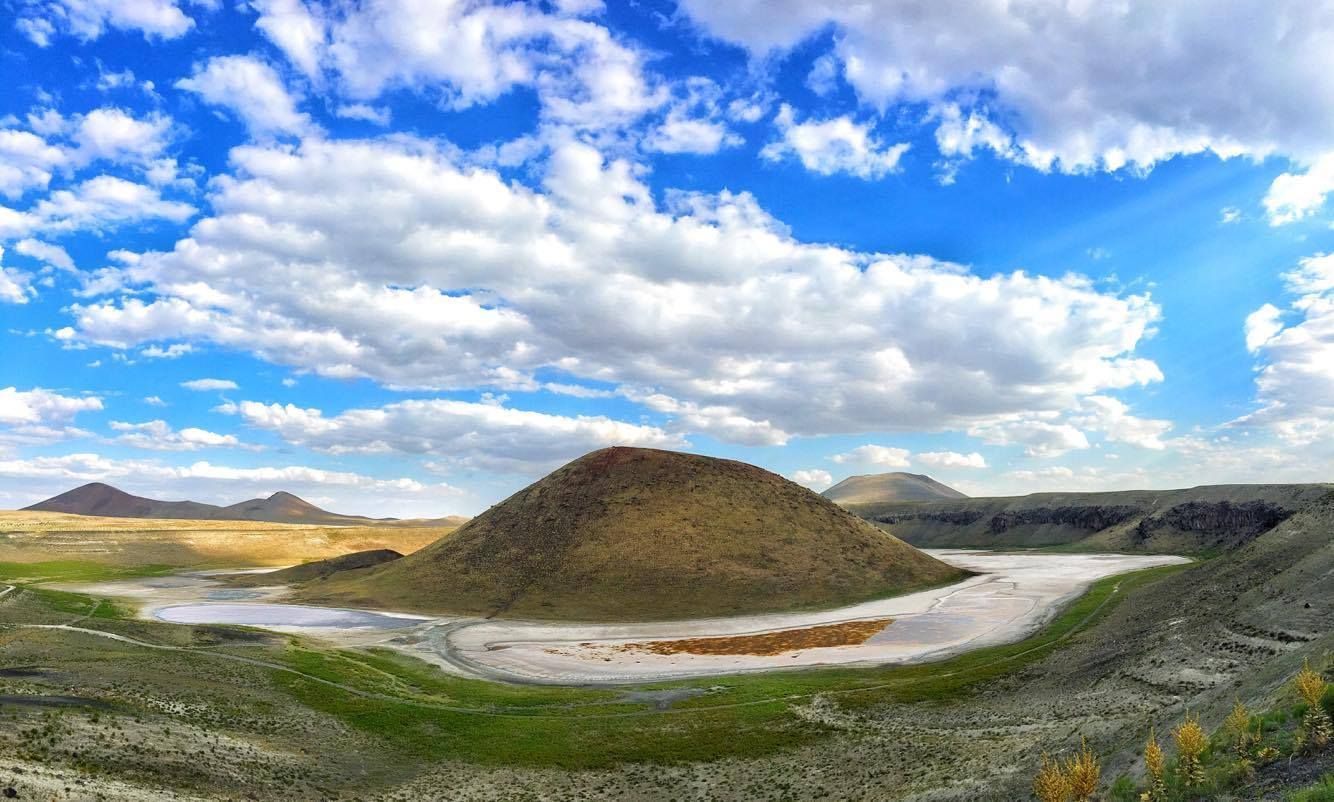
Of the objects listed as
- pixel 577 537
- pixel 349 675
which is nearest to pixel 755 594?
pixel 577 537

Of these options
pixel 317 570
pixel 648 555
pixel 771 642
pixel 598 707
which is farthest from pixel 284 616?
pixel 598 707

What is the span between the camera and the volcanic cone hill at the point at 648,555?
106 meters

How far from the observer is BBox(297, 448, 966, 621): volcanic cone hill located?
349 feet

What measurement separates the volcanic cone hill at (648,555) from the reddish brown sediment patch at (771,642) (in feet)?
61.8

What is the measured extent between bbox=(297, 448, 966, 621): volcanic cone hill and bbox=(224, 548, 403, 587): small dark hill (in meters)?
11.5

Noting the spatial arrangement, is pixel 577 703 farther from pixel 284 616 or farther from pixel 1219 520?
pixel 1219 520

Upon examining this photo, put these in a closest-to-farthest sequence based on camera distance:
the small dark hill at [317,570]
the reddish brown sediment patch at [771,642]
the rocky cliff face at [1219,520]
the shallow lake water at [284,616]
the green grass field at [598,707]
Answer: the green grass field at [598,707]
the reddish brown sediment patch at [771,642]
the shallow lake water at [284,616]
the small dark hill at [317,570]
the rocky cliff face at [1219,520]

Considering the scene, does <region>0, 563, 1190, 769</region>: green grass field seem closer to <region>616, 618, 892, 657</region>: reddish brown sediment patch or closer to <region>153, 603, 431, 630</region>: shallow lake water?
<region>616, 618, 892, 657</region>: reddish brown sediment patch

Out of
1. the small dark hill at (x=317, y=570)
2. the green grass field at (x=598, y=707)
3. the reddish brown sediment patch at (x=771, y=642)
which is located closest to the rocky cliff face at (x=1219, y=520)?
the reddish brown sediment patch at (x=771, y=642)

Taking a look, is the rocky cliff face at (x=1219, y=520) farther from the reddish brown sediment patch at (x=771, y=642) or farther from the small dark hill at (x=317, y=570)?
the small dark hill at (x=317, y=570)

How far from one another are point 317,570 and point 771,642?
11344 centimetres

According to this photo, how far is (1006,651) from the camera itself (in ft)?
209

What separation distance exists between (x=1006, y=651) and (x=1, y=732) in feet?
217

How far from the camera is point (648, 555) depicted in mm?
117125
